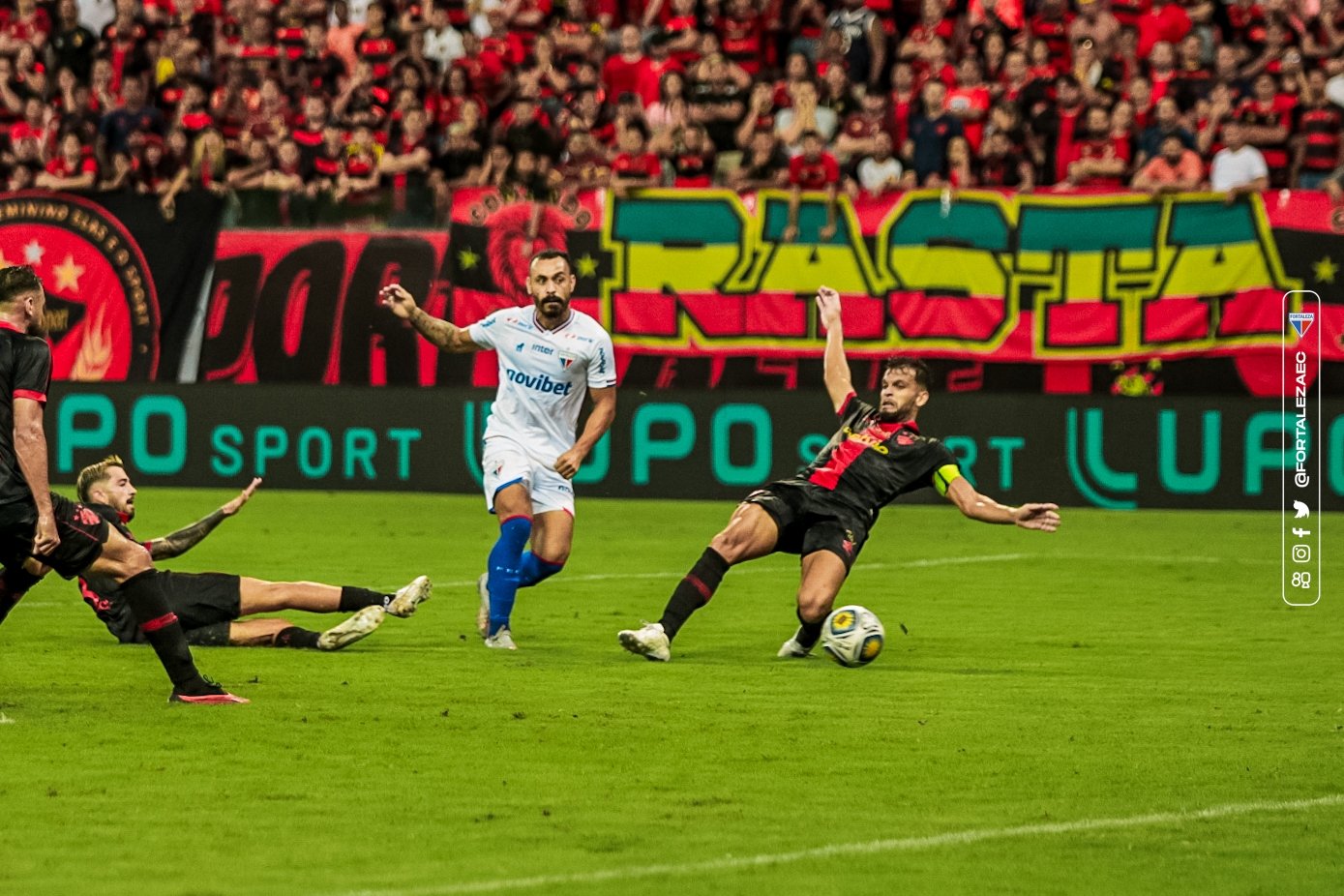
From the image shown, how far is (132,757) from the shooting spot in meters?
7.82

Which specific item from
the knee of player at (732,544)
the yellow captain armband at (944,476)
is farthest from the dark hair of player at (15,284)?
the yellow captain armband at (944,476)

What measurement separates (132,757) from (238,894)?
2168 mm

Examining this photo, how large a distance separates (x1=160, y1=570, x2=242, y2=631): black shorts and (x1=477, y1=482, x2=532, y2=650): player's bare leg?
132 centimetres

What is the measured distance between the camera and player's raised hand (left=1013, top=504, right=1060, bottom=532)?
974cm

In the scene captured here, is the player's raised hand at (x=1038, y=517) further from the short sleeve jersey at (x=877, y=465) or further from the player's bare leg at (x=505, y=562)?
the player's bare leg at (x=505, y=562)

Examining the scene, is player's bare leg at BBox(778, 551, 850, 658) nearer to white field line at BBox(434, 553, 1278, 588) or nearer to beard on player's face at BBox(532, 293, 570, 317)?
beard on player's face at BBox(532, 293, 570, 317)

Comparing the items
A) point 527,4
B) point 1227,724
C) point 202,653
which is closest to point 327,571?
point 202,653

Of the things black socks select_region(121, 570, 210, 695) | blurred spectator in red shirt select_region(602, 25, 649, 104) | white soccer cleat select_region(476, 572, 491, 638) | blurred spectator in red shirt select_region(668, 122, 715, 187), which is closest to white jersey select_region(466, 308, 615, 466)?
white soccer cleat select_region(476, 572, 491, 638)

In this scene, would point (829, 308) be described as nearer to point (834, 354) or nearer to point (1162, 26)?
point (834, 354)

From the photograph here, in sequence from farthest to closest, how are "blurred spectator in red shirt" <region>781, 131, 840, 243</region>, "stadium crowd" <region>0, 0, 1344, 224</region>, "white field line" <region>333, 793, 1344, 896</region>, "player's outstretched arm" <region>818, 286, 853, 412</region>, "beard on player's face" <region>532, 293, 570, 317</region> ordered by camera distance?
"blurred spectator in red shirt" <region>781, 131, 840, 243</region>
"stadium crowd" <region>0, 0, 1344, 224</region>
"player's outstretched arm" <region>818, 286, 853, 412</region>
"beard on player's face" <region>532, 293, 570, 317</region>
"white field line" <region>333, 793, 1344, 896</region>

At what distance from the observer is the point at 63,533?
8422mm

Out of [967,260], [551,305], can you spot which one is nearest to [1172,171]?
[967,260]

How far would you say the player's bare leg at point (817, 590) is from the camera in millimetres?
10727

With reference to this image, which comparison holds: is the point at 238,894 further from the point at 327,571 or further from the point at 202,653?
the point at 327,571
